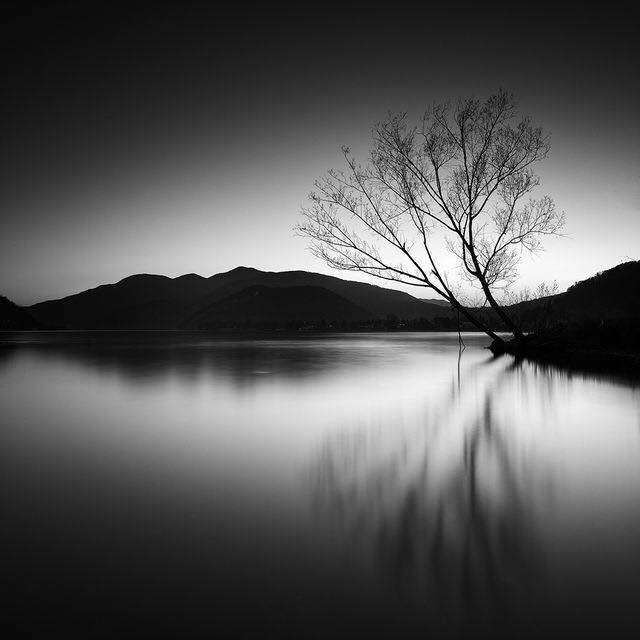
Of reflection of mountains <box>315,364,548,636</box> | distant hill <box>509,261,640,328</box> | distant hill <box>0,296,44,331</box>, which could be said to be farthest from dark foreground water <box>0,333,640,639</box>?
distant hill <box>0,296,44,331</box>

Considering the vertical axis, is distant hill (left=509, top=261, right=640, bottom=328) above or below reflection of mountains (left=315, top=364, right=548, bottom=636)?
above

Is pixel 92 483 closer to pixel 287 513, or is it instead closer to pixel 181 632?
pixel 287 513

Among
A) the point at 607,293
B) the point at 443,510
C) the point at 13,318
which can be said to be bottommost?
the point at 443,510

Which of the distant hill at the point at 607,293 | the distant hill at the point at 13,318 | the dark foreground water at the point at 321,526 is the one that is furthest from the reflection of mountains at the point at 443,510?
the distant hill at the point at 13,318

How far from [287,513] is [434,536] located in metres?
1.05

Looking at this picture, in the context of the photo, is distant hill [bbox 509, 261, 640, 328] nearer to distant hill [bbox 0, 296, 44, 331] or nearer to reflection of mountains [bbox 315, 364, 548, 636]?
reflection of mountains [bbox 315, 364, 548, 636]

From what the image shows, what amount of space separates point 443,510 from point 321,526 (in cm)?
93

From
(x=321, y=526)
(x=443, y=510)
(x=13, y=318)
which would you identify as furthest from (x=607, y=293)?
(x=13, y=318)

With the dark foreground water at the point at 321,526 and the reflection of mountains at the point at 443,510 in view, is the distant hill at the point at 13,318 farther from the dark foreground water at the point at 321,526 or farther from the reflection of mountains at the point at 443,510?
the reflection of mountains at the point at 443,510

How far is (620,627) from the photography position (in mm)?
2037

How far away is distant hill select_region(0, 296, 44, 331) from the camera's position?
146375mm

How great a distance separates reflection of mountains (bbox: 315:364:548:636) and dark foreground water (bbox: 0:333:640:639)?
Result: 2 cm

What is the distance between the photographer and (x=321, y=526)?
312 centimetres

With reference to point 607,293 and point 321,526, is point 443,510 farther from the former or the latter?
point 607,293
